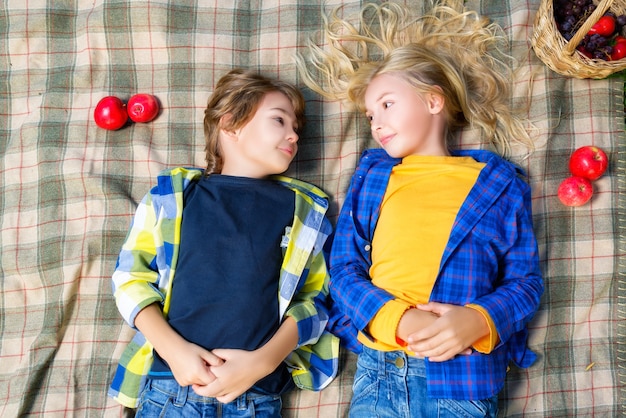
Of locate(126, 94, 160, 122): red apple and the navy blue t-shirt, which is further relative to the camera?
locate(126, 94, 160, 122): red apple

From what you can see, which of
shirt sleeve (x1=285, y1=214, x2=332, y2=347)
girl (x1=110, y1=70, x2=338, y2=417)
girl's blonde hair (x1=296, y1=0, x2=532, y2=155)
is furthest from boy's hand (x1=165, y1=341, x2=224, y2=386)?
girl's blonde hair (x1=296, y1=0, x2=532, y2=155)

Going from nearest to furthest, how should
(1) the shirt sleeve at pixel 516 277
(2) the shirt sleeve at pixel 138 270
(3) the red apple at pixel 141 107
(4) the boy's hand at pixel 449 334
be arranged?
(4) the boy's hand at pixel 449 334
(1) the shirt sleeve at pixel 516 277
(2) the shirt sleeve at pixel 138 270
(3) the red apple at pixel 141 107

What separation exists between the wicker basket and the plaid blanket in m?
0.11

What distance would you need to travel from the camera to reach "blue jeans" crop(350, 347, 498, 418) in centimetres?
234

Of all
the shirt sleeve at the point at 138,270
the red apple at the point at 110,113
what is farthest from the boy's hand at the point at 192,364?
the red apple at the point at 110,113

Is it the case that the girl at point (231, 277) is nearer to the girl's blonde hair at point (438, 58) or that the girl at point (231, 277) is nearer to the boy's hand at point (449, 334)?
the girl's blonde hair at point (438, 58)

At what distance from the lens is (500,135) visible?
2.87 metres

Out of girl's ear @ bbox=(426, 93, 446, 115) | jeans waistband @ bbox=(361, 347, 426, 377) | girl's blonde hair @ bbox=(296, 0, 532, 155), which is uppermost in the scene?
girl's blonde hair @ bbox=(296, 0, 532, 155)

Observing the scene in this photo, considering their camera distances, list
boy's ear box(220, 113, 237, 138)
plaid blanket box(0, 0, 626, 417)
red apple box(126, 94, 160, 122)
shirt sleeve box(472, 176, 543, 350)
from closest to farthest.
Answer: shirt sleeve box(472, 176, 543, 350) → boy's ear box(220, 113, 237, 138) → plaid blanket box(0, 0, 626, 417) → red apple box(126, 94, 160, 122)

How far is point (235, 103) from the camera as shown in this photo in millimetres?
2689

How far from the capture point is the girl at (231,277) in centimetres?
243

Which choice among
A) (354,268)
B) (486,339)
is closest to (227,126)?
(354,268)

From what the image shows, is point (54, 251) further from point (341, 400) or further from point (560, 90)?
point (560, 90)

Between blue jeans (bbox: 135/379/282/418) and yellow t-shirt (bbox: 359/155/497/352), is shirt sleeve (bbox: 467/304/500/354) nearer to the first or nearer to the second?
yellow t-shirt (bbox: 359/155/497/352)
